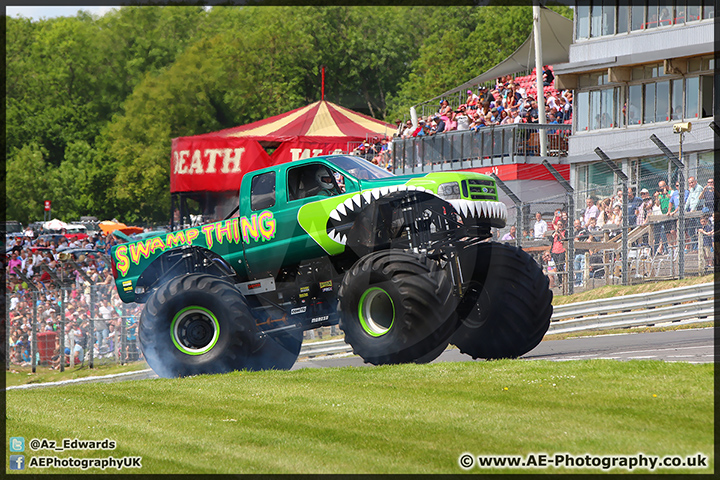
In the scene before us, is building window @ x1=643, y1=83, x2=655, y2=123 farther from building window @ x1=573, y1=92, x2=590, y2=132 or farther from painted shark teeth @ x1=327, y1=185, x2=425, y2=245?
painted shark teeth @ x1=327, y1=185, x2=425, y2=245

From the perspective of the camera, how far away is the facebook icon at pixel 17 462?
26.8 feet

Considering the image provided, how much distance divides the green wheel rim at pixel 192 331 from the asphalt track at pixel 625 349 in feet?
7.39

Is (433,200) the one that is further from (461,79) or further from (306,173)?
(461,79)

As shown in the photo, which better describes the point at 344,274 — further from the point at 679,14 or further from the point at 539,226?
the point at 679,14

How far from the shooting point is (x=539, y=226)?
69.3ft

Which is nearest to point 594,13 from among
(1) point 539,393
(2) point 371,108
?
(1) point 539,393

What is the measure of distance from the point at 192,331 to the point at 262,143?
2627 centimetres

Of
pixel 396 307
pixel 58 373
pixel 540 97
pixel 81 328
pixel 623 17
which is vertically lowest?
pixel 58 373

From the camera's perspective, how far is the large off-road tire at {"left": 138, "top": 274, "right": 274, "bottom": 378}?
41.9ft

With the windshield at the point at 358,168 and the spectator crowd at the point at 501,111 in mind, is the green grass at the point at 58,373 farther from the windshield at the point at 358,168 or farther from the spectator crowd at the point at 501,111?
the spectator crowd at the point at 501,111

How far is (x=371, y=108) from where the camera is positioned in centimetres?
6525

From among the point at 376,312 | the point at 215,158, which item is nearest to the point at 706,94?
the point at 215,158

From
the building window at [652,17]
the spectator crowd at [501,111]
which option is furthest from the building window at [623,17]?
the spectator crowd at [501,111]

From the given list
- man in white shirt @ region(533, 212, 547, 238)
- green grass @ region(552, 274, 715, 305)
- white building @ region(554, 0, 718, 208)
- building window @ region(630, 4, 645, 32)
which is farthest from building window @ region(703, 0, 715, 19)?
green grass @ region(552, 274, 715, 305)
